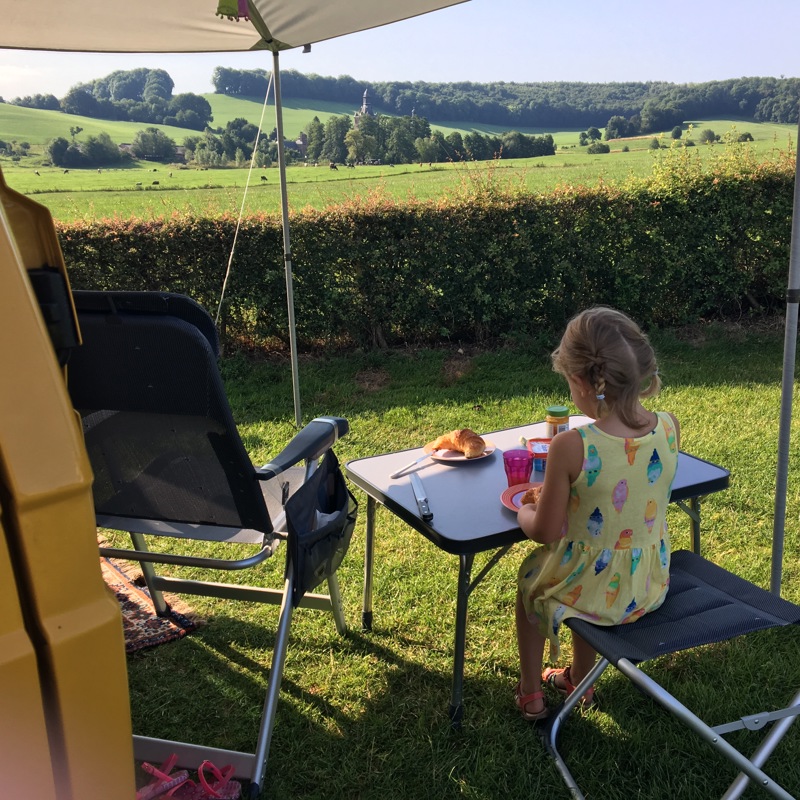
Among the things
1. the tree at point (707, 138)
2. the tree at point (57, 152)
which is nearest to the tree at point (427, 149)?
the tree at point (707, 138)

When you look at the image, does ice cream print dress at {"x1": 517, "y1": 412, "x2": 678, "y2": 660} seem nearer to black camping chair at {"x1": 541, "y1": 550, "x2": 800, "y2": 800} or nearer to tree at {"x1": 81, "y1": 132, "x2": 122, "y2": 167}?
black camping chair at {"x1": 541, "y1": 550, "x2": 800, "y2": 800}

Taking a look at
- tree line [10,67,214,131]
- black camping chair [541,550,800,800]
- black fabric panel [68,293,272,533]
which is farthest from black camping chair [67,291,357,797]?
tree line [10,67,214,131]

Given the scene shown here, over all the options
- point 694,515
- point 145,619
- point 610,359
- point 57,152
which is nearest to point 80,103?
point 57,152

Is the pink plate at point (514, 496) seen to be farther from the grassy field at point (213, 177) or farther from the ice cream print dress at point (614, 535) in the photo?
the grassy field at point (213, 177)

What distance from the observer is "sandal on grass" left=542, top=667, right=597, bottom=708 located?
2.36 m

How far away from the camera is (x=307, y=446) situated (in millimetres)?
2266

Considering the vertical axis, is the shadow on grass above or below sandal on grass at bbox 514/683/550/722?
below

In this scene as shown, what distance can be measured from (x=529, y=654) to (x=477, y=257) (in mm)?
4480

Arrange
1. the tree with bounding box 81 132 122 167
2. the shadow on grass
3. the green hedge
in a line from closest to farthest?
1. the shadow on grass
2. the green hedge
3. the tree with bounding box 81 132 122 167

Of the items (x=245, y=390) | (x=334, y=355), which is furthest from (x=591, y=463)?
(x=334, y=355)

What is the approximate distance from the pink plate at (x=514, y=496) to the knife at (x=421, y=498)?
220mm

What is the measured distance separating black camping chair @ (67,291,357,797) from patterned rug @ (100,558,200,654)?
65 centimetres

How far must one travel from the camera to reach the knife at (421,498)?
1990 millimetres

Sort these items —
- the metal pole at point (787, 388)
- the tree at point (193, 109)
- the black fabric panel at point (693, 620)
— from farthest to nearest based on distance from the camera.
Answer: the tree at point (193, 109), the metal pole at point (787, 388), the black fabric panel at point (693, 620)
